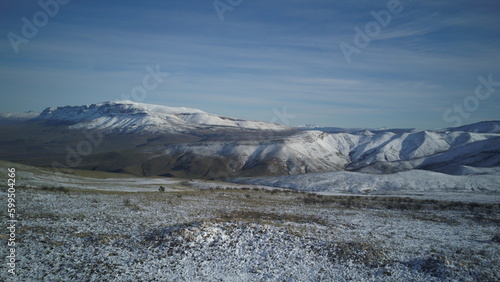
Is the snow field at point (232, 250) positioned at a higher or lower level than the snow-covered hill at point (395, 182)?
higher

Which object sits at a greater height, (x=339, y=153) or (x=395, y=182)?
(x=339, y=153)

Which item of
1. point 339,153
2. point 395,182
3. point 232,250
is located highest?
point 339,153

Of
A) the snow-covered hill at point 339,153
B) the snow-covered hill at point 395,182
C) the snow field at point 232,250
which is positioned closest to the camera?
the snow field at point 232,250

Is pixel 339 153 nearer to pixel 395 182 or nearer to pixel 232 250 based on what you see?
pixel 395 182

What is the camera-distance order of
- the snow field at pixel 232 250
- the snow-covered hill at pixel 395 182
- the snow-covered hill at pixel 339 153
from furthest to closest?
the snow-covered hill at pixel 339 153, the snow-covered hill at pixel 395 182, the snow field at pixel 232 250

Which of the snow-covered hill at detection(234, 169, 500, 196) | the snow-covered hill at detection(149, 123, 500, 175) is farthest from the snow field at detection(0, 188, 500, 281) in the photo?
the snow-covered hill at detection(149, 123, 500, 175)

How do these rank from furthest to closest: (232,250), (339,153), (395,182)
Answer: (339,153)
(395,182)
(232,250)

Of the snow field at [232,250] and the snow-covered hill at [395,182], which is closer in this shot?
the snow field at [232,250]

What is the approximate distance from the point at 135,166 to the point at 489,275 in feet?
512

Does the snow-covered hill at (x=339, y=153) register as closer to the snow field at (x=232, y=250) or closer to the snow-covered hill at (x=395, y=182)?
the snow-covered hill at (x=395, y=182)

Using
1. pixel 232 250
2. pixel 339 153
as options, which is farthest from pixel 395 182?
pixel 339 153

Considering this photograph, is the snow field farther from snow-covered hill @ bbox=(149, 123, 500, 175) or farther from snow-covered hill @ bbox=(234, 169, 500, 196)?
snow-covered hill @ bbox=(149, 123, 500, 175)

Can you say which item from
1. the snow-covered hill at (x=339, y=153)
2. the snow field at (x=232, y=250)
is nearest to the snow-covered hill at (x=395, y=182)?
the snow-covered hill at (x=339, y=153)

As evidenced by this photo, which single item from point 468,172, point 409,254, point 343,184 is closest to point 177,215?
point 409,254
